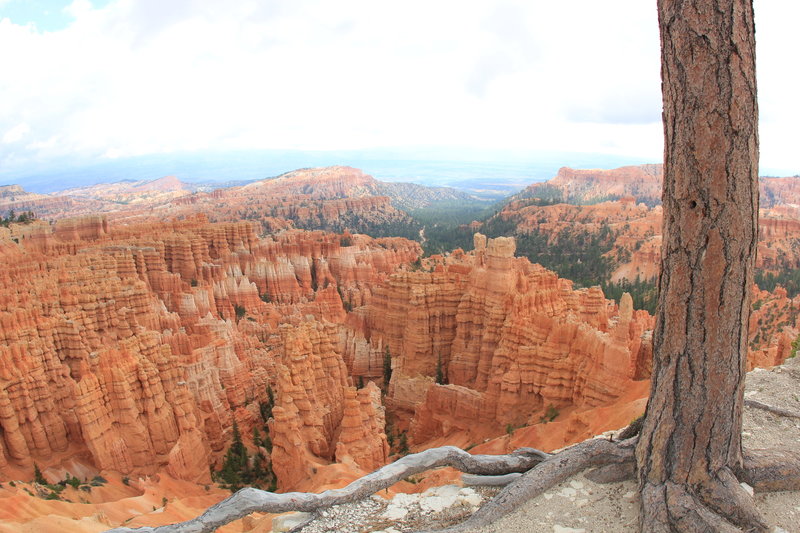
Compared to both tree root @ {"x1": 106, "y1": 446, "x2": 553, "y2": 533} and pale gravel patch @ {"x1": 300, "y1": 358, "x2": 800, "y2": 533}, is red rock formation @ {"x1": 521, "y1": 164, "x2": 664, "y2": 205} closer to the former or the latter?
tree root @ {"x1": 106, "y1": 446, "x2": 553, "y2": 533}

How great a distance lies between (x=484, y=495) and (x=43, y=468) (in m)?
14.3

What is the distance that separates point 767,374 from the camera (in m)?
7.41

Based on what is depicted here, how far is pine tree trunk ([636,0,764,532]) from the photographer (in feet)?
→ 11.7

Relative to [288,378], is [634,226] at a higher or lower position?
lower

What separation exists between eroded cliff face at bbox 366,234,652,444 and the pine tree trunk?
362 inches

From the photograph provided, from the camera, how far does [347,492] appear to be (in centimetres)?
470

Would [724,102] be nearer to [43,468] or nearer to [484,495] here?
[484,495]

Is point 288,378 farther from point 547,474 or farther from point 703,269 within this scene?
point 703,269

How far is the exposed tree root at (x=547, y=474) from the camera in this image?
4105 mm

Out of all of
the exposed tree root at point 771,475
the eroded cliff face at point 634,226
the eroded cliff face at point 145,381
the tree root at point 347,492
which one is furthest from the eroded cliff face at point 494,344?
the eroded cliff face at point 634,226

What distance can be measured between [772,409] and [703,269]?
10.4ft

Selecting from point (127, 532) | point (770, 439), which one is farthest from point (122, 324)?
point (770, 439)

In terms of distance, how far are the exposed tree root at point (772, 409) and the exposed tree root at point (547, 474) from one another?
7.39ft

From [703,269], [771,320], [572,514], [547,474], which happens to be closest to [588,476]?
[547,474]
